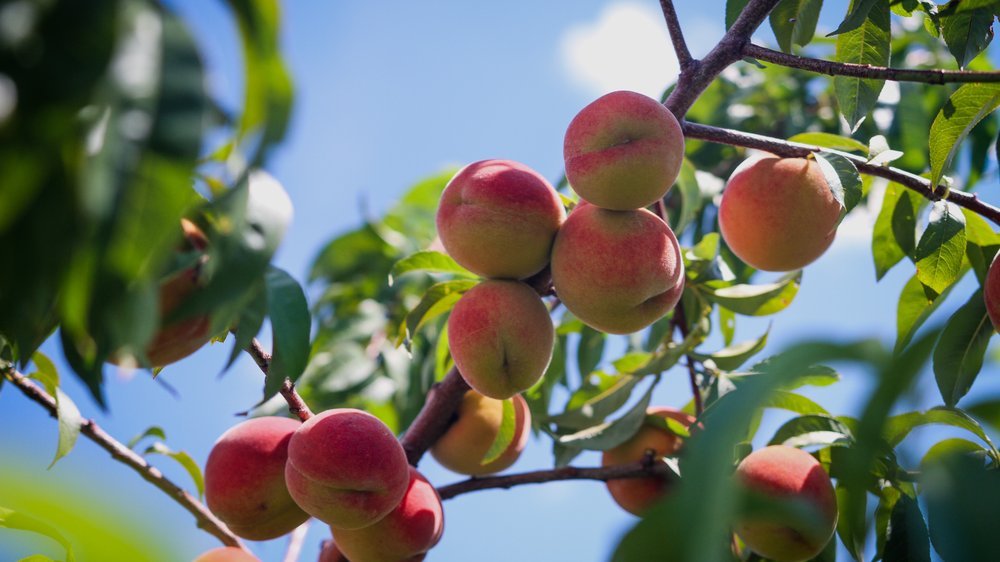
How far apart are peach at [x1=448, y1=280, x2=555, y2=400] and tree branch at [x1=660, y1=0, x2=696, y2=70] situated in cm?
47


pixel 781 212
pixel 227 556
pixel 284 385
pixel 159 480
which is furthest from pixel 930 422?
pixel 159 480

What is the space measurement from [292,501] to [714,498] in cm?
103

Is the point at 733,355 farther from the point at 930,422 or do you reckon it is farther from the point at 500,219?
the point at 500,219

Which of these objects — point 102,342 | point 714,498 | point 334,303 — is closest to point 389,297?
point 334,303

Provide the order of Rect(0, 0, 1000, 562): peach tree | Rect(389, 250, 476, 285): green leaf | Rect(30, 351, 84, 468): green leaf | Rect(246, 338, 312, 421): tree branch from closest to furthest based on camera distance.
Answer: Rect(0, 0, 1000, 562): peach tree
Rect(246, 338, 312, 421): tree branch
Rect(30, 351, 84, 468): green leaf
Rect(389, 250, 476, 285): green leaf

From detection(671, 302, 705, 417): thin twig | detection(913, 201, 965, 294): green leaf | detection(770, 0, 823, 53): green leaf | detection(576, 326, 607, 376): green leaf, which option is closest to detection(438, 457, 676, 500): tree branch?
detection(671, 302, 705, 417): thin twig

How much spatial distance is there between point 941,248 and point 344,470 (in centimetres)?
104

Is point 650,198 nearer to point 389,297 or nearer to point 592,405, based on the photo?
point 592,405

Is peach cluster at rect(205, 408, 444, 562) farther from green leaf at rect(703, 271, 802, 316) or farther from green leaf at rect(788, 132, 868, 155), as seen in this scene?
green leaf at rect(788, 132, 868, 155)

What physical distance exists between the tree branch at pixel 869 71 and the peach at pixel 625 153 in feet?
0.57

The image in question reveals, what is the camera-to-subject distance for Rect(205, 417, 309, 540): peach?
4.31ft

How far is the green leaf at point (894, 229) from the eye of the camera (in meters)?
1.57

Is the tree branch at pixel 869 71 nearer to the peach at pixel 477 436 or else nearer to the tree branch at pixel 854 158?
the tree branch at pixel 854 158

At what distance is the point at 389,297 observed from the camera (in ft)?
8.43
